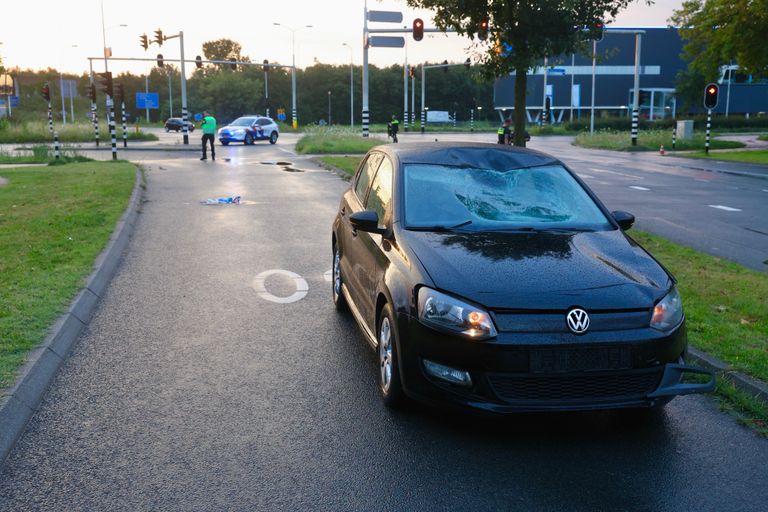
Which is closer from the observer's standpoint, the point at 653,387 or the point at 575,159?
the point at 653,387

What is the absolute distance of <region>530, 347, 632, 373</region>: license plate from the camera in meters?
4.29

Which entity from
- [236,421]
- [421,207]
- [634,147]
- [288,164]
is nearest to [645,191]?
[288,164]

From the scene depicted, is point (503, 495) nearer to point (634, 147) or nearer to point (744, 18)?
point (744, 18)

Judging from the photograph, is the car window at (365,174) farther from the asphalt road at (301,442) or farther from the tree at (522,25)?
the tree at (522,25)

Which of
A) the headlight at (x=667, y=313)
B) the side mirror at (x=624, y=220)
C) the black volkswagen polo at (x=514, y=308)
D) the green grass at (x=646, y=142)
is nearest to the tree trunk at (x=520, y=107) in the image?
the side mirror at (x=624, y=220)

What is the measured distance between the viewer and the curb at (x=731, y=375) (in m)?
5.17

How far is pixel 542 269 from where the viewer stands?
15.6 ft

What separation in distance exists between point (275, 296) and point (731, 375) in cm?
448

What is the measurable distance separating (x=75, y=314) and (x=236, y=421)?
2.89 metres

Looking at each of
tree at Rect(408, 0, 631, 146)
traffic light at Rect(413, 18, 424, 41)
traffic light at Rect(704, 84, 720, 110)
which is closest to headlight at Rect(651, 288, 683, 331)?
tree at Rect(408, 0, 631, 146)

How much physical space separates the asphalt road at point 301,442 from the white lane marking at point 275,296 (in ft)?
2.28

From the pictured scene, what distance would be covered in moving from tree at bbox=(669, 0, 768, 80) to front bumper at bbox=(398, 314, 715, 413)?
33729 millimetres

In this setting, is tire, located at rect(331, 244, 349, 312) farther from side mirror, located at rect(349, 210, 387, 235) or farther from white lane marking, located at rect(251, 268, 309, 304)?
side mirror, located at rect(349, 210, 387, 235)

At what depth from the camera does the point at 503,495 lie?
12.8ft
